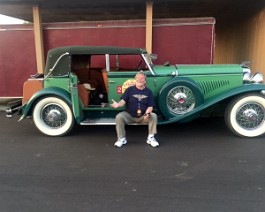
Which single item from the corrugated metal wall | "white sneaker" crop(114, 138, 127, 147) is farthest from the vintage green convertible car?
the corrugated metal wall

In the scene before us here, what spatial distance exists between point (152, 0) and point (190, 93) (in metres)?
3.98

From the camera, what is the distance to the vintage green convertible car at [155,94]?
526cm

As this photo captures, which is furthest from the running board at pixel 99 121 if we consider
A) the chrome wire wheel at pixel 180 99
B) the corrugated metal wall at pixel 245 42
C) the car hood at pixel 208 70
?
the corrugated metal wall at pixel 245 42

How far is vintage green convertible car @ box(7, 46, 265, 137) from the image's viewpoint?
5.26m

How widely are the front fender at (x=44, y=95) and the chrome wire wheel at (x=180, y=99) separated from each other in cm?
179

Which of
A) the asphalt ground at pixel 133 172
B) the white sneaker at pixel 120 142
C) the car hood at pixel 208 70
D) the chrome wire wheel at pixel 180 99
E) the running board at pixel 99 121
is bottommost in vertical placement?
the asphalt ground at pixel 133 172

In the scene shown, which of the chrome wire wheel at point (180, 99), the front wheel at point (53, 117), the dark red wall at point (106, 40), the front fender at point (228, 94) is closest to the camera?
the front fender at point (228, 94)

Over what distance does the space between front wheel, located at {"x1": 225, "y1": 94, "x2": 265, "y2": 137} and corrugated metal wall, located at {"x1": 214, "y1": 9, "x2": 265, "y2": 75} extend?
3829 millimetres

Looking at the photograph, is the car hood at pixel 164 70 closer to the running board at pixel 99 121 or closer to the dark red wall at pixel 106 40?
the running board at pixel 99 121

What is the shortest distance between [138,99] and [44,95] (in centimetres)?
177

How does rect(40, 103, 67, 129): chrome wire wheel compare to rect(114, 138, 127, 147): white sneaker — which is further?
rect(40, 103, 67, 129): chrome wire wheel

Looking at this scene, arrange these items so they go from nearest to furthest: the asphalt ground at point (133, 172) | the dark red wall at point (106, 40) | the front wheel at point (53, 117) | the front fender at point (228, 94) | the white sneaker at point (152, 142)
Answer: the asphalt ground at point (133, 172) < the white sneaker at point (152, 142) < the front fender at point (228, 94) < the front wheel at point (53, 117) < the dark red wall at point (106, 40)

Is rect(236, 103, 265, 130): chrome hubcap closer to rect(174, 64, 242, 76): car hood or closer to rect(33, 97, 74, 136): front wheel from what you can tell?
rect(174, 64, 242, 76): car hood

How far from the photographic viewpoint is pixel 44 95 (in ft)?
18.1
